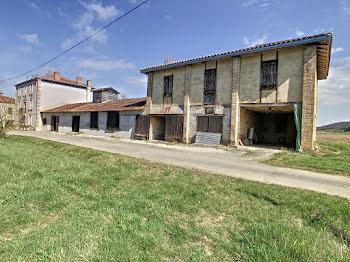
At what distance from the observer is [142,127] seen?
1662 cm

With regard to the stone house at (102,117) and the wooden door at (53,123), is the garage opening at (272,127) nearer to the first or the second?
the stone house at (102,117)

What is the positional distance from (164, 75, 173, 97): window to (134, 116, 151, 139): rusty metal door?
276cm

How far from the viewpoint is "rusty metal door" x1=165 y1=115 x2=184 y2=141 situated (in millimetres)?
14586

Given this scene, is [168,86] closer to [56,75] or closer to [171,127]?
[171,127]

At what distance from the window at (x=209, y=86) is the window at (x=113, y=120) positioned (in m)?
9.60

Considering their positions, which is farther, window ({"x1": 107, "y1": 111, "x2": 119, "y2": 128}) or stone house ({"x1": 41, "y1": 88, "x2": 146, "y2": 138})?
window ({"x1": 107, "y1": 111, "x2": 119, "y2": 128})

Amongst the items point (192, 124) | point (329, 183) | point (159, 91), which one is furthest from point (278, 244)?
point (159, 91)

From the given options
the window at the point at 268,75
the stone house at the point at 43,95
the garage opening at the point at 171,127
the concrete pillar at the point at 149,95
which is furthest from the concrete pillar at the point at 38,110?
the window at the point at 268,75

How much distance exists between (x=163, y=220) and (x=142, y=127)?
1426 cm

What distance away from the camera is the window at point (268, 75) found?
36.4 ft

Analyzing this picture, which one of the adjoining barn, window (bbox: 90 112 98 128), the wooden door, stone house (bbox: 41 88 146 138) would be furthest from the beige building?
the wooden door

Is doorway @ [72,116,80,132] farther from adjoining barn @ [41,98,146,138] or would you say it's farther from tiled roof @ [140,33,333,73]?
tiled roof @ [140,33,333,73]

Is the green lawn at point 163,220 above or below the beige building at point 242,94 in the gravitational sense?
below

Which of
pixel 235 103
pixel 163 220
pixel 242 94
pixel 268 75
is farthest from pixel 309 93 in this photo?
pixel 163 220
